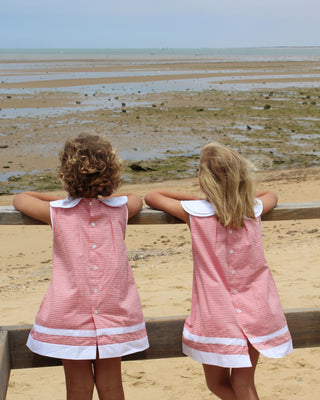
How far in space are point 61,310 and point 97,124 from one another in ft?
57.8

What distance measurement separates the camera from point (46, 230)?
879 centimetres

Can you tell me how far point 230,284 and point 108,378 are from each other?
0.68 metres

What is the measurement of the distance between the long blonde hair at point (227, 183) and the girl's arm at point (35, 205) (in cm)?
73

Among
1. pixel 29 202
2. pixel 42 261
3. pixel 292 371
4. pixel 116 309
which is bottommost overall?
pixel 42 261

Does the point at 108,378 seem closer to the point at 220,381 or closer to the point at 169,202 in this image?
the point at 220,381

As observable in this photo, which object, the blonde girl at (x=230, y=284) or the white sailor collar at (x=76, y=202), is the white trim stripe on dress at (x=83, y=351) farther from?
the white sailor collar at (x=76, y=202)

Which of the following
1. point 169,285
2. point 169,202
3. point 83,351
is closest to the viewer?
point 83,351

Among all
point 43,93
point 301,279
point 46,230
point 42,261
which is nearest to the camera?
point 301,279

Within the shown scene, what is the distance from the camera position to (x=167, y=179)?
12742 millimetres

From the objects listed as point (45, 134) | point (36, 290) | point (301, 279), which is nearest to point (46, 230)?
point (36, 290)

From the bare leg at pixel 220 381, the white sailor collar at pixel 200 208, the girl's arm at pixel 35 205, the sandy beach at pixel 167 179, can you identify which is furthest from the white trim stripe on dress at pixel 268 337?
the sandy beach at pixel 167 179

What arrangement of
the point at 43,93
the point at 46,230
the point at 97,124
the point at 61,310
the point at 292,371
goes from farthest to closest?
the point at 43,93 < the point at 97,124 < the point at 46,230 < the point at 292,371 < the point at 61,310

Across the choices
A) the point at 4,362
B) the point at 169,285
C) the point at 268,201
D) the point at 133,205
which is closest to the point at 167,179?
the point at 169,285

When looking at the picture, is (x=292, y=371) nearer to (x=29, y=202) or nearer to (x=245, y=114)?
(x=29, y=202)
